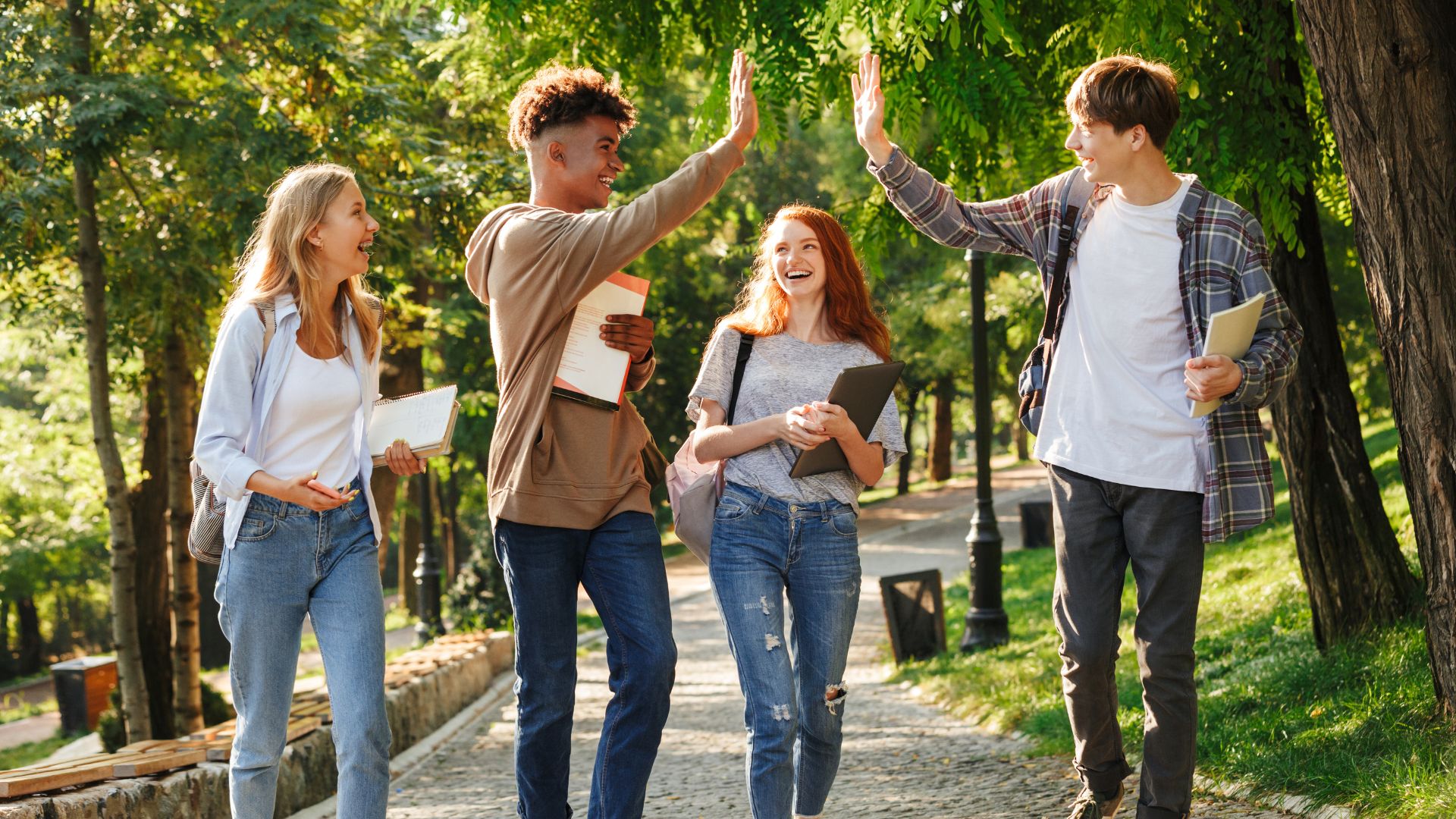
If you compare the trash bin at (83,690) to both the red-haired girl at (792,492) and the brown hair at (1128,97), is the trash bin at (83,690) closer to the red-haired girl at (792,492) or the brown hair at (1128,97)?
the red-haired girl at (792,492)

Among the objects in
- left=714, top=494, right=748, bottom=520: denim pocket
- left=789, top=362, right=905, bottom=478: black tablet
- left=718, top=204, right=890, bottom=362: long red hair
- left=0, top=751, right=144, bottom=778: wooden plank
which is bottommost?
left=0, top=751, right=144, bottom=778: wooden plank

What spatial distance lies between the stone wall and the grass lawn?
3411 millimetres

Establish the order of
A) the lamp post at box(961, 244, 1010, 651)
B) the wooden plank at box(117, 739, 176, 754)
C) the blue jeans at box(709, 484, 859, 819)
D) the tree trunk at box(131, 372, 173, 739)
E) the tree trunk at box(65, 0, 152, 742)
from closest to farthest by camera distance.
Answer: the blue jeans at box(709, 484, 859, 819) < the wooden plank at box(117, 739, 176, 754) < the tree trunk at box(65, 0, 152, 742) < the lamp post at box(961, 244, 1010, 651) < the tree trunk at box(131, 372, 173, 739)

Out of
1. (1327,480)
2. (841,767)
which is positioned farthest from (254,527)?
(1327,480)

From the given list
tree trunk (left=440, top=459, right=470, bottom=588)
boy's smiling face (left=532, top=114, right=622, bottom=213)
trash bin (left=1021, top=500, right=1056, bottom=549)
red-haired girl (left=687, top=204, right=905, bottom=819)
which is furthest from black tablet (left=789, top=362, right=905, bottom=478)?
tree trunk (left=440, top=459, right=470, bottom=588)

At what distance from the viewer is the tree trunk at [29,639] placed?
3331cm

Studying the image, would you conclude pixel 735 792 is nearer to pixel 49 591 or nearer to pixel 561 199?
pixel 561 199

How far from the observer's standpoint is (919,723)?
316 inches

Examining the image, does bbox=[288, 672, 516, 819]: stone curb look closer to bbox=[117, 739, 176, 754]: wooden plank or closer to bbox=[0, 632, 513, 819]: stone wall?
bbox=[0, 632, 513, 819]: stone wall

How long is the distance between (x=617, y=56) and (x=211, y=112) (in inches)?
133

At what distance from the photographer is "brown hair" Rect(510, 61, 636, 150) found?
12.5 feet

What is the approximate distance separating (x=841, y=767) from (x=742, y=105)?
413 centimetres

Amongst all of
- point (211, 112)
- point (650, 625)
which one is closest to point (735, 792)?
point (650, 625)

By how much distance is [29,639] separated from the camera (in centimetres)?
3366
